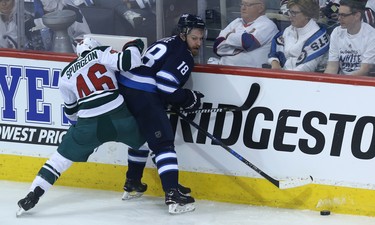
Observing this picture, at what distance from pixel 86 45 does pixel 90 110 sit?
0.36 m

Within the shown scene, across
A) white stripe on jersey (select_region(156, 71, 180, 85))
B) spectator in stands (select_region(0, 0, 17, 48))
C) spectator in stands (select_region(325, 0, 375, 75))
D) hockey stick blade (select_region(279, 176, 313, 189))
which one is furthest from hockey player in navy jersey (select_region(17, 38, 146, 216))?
spectator in stands (select_region(325, 0, 375, 75))

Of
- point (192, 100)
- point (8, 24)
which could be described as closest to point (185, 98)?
point (192, 100)

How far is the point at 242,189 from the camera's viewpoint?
6043 millimetres

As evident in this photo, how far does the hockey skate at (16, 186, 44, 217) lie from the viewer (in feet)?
19.1

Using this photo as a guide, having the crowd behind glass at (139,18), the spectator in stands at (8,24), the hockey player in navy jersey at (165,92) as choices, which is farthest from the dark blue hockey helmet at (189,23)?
the spectator in stands at (8,24)

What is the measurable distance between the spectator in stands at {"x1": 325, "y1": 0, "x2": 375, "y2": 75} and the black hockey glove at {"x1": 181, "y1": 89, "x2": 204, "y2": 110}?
2.40 ft

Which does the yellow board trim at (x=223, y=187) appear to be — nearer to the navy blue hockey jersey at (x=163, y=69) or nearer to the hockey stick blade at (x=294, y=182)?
the hockey stick blade at (x=294, y=182)

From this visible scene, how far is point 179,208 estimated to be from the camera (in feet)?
19.2

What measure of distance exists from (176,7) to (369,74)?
1150 millimetres

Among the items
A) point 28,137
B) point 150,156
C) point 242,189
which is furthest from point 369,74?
point 28,137

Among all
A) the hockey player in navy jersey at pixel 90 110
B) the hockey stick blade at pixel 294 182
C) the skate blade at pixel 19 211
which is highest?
the hockey player in navy jersey at pixel 90 110

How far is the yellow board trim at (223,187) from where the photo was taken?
5.85 meters

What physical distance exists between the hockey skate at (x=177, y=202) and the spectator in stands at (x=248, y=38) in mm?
781

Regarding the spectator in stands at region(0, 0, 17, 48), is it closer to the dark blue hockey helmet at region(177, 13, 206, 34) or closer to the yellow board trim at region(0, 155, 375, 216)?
the yellow board trim at region(0, 155, 375, 216)
